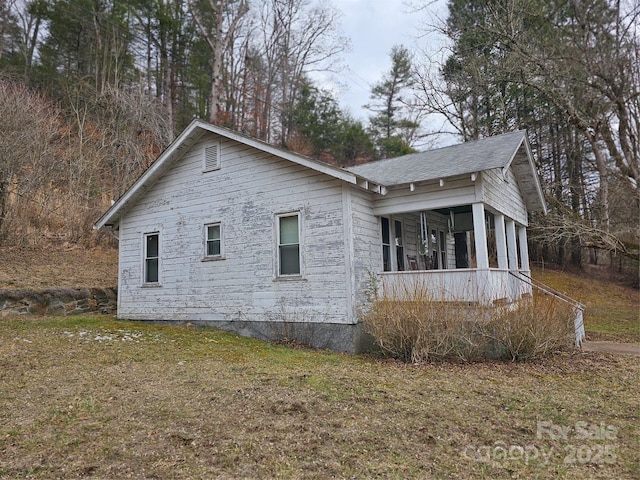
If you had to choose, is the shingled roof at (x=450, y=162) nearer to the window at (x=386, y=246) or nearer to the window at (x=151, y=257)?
the window at (x=386, y=246)

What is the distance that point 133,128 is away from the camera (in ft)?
62.2

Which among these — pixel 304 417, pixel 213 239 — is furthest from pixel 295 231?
pixel 304 417

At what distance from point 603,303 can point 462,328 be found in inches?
622

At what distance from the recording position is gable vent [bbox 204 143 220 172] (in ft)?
35.3

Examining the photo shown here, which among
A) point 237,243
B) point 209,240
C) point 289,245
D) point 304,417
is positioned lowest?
point 304,417

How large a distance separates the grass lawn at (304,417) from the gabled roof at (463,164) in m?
3.64

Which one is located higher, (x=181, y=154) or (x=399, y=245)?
(x=181, y=154)

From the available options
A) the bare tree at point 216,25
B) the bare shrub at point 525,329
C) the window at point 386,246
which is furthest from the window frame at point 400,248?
the bare tree at point 216,25

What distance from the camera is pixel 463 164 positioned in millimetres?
8688

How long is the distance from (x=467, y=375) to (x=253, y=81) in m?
23.2

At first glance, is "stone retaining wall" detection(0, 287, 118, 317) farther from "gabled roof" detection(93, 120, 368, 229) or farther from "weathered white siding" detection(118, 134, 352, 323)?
"gabled roof" detection(93, 120, 368, 229)

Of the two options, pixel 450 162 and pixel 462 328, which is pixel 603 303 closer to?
pixel 450 162

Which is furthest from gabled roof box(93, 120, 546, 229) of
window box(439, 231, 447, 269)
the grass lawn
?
the grass lawn

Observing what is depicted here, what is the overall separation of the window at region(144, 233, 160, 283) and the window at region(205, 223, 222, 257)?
1.81m
